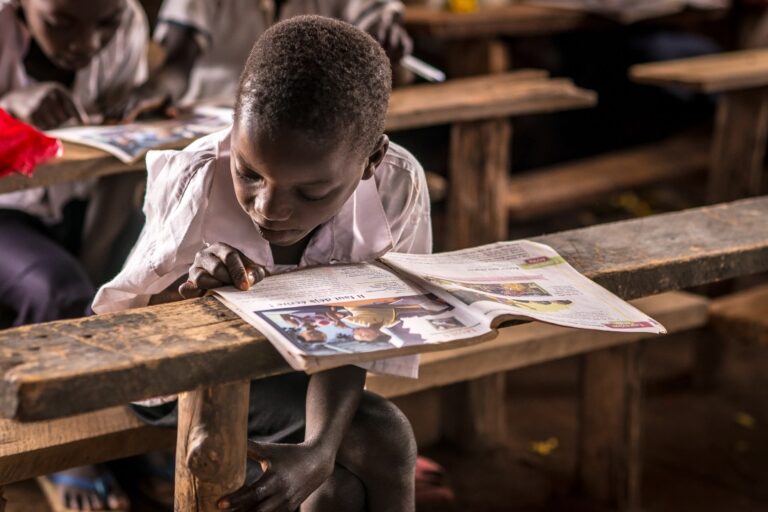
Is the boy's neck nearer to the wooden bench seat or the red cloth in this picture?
the wooden bench seat

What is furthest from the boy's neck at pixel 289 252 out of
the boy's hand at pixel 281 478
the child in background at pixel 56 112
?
the child in background at pixel 56 112

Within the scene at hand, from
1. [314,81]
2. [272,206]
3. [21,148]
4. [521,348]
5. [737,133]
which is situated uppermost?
[314,81]

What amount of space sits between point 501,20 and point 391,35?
672 millimetres

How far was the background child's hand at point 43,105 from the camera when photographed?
257cm

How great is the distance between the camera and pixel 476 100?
9.82 ft

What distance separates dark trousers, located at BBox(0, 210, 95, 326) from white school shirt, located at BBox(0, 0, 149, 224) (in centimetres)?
21

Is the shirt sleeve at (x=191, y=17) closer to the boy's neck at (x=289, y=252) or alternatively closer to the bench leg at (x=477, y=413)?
the bench leg at (x=477, y=413)

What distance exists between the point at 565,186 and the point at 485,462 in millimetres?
1014

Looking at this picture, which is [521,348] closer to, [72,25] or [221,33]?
[72,25]

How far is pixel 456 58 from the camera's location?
387cm

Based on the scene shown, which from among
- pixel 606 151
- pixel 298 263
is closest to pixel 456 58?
pixel 606 151

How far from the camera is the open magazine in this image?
1.45 m

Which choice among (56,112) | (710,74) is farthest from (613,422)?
(56,112)

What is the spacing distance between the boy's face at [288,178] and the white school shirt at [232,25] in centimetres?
170
